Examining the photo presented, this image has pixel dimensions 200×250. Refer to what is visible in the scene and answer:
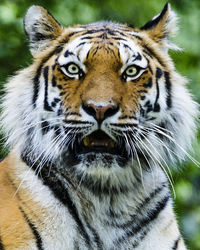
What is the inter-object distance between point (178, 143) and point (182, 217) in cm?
197

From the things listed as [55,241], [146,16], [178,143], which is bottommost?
[55,241]

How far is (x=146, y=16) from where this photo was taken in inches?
221

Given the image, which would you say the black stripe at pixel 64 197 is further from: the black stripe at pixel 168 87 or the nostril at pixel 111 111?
the black stripe at pixel 168 87

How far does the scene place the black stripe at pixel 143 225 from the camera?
9.91 feet

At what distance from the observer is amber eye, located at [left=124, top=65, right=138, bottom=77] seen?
2965 mm

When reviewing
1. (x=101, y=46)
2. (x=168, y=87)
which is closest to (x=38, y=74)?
(x=101, y=46)

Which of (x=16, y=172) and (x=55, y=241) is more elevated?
(x=16, y=172)

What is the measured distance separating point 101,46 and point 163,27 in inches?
20.5

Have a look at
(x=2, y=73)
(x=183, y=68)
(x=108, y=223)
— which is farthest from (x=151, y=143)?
(x=183, y=68)

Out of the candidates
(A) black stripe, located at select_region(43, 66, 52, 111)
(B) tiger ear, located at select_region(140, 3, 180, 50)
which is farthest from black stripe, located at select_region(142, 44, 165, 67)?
(A) black stripe, located at select_region(43, 66, 52, 111)

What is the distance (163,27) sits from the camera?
10.8ft

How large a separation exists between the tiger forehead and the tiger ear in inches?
7.0

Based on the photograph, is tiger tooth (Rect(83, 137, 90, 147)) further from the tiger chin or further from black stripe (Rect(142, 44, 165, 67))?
black stripe (Rect(142, 44, 165, 67))

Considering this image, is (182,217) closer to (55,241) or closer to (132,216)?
(132,216)
